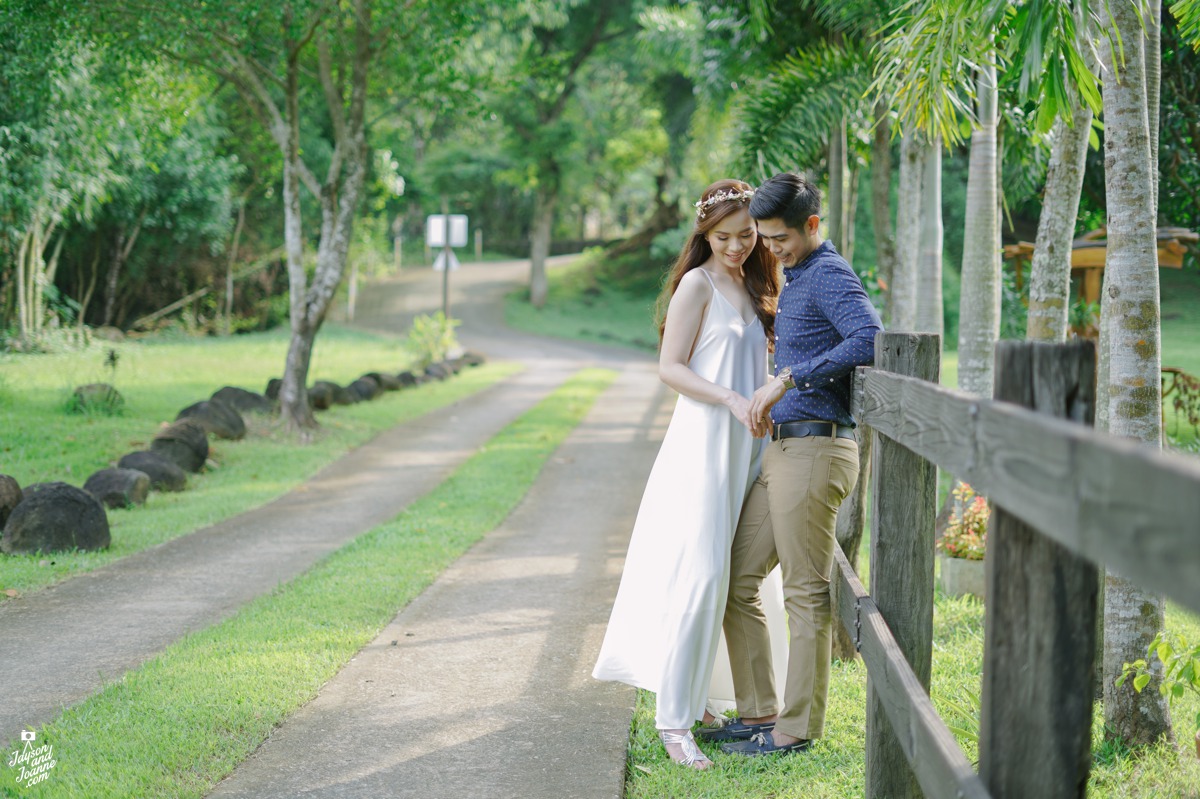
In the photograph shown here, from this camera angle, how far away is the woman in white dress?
3.97 meters

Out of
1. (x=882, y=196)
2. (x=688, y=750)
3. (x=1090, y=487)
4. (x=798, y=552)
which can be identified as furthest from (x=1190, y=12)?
(x=882, y=196)

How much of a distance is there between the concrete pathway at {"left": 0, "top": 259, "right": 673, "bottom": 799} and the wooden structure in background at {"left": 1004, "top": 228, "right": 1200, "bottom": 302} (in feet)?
18.8

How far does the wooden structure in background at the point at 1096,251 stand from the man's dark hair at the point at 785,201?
26.0ft

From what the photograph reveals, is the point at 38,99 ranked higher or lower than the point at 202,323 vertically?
higher

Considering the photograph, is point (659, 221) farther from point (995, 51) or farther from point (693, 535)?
point (693, 535)

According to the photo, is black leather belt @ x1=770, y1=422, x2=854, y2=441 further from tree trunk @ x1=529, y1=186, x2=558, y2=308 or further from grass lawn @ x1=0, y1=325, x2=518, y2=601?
tree trunk @ x1=529, y1=186, x2=558, y2=308

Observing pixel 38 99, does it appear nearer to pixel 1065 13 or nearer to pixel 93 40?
pixel 93 40

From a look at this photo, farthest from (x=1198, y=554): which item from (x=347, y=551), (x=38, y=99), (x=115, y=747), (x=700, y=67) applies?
(x=700, y=67)

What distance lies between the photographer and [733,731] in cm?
421

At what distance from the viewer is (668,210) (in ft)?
135

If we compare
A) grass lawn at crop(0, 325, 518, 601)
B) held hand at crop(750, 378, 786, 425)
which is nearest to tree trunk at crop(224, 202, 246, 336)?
grass lawn at crop(0, 325, 518, 601)

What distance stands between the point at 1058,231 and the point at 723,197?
9.10 ft

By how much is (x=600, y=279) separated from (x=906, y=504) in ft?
128

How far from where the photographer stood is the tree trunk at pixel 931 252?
29.3ft
